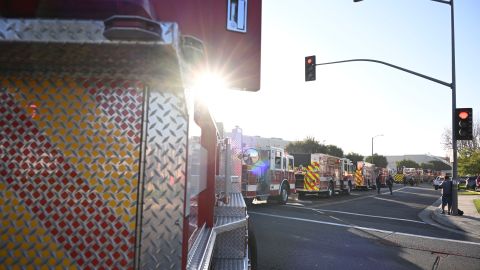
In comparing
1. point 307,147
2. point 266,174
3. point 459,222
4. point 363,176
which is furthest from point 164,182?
point 307,147

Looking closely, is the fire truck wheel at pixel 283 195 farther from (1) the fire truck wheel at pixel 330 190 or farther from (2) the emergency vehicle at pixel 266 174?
(1) the fire truck wheel at pixel 330 190

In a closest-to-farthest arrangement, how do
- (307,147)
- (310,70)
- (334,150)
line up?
(310,70)
(307,147)
(334,150)

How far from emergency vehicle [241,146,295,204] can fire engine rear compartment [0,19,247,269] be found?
40.8ft

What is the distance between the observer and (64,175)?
143 centimetres

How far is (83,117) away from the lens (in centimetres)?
147

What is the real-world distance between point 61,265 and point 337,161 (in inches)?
1001

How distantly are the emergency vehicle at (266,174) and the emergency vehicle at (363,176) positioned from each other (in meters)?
Answer: 18.0

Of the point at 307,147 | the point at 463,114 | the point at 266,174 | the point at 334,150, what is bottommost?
the point at 266,174

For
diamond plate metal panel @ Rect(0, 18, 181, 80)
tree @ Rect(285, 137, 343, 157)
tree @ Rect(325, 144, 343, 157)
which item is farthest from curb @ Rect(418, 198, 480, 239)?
tree @ Rect(325, 144, 343, 157)

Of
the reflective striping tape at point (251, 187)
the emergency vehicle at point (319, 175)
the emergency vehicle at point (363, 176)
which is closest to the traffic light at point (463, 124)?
the reflective striping tape at point (251, 187)

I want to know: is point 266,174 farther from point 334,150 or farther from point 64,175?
point 334,150

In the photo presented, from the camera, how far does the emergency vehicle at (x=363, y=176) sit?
34.4 m

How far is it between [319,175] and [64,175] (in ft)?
68.2

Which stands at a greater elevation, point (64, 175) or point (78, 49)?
point (78, 49)
